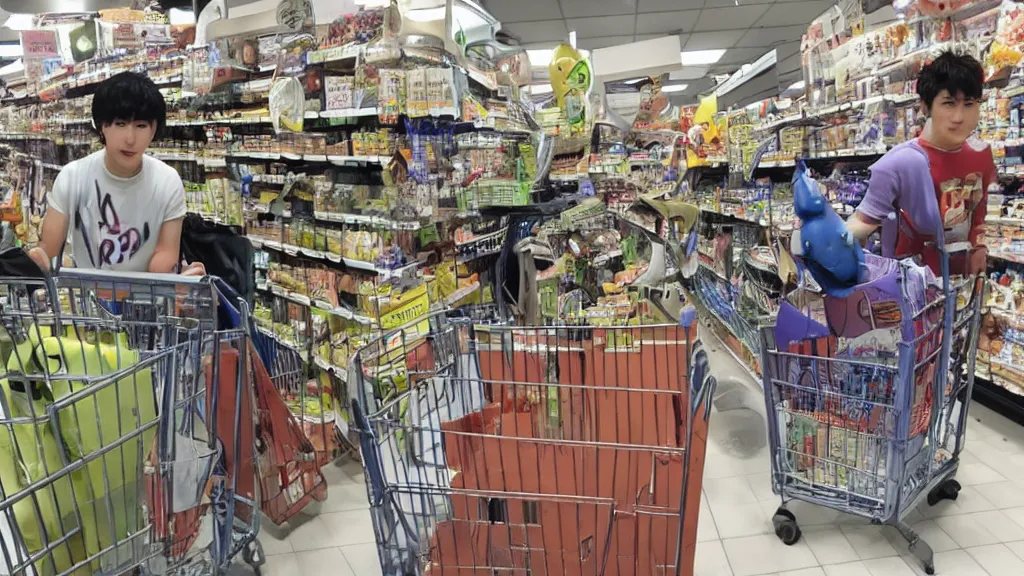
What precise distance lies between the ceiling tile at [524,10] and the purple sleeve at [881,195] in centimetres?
569

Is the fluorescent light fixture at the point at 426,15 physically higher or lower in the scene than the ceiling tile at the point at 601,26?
lower

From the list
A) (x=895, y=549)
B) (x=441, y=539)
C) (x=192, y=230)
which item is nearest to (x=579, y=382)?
(x=441, y=539)

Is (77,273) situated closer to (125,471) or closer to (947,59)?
(125,471)

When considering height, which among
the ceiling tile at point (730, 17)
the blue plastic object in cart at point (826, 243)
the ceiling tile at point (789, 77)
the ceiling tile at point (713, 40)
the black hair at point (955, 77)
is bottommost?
the blue plastic object in cart at point (826, 243)

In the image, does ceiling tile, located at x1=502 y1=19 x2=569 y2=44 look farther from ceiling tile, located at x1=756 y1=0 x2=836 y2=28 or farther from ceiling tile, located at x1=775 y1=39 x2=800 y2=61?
ceiling tile, located at x1=775 y1=39 x2=800 y2=61

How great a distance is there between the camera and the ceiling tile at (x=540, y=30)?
8.95m

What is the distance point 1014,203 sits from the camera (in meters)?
3.20

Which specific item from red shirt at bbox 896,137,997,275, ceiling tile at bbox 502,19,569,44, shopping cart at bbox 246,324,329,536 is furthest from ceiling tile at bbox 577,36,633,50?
shopping cart at bbox 246,324,329,536

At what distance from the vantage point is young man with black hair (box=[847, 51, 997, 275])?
7.72 feet

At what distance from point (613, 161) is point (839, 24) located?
1.59 m

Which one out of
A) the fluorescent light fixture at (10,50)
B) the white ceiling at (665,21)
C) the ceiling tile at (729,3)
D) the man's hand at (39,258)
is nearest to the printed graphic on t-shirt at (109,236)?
the man's hand at (39,258)

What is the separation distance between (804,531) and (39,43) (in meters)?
8.44

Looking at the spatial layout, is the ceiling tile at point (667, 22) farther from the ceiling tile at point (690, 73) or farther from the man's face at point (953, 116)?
the man's face at point (953, 116)

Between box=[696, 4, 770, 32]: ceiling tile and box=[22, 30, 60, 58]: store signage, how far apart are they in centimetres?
749
